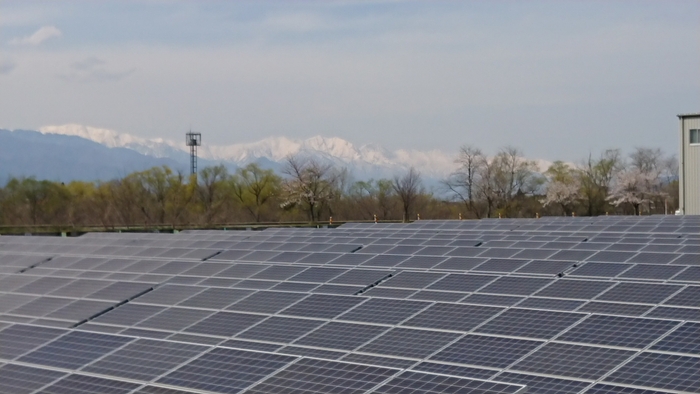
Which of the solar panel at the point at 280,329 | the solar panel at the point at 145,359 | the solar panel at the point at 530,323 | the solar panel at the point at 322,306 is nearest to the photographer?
the solar panel at the point at 145,359

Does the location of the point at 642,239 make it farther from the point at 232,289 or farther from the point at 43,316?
the point at 43,316

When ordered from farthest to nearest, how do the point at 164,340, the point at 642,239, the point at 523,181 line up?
the point at 523,181 < the point at 642,239 < the point at 164,340

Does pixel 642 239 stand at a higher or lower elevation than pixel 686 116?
lower

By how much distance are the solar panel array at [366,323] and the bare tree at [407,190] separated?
248ft

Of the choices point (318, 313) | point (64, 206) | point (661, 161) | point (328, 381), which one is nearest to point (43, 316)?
point (318, 313)

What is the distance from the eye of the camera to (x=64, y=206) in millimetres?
91750

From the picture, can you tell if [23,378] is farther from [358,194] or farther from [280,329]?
[358,194]

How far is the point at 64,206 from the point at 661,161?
79.1 m

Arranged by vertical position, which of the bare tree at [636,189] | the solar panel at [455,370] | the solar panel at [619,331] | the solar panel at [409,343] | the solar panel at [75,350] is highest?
the bare tree at [636,189]

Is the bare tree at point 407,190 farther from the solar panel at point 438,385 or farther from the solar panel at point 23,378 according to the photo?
the solar panel at point 438,385

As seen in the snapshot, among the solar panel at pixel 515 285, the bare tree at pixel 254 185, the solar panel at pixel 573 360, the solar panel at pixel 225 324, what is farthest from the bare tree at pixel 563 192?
A: the solar panel at pixel 573 360

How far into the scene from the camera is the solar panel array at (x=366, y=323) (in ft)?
35.2

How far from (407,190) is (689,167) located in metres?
49.4

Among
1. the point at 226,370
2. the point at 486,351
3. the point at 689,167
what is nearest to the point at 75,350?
the point at 226,370
